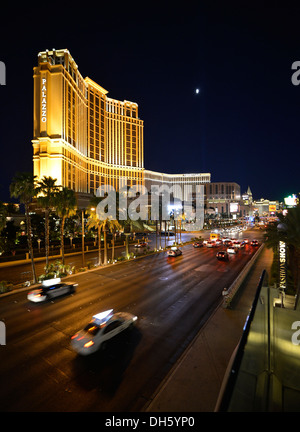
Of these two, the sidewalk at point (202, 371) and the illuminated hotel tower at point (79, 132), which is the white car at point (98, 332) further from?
the illuminated hotel tower at point (79, 132)

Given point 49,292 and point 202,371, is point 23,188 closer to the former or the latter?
point 49,292

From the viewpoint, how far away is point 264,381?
7.59m

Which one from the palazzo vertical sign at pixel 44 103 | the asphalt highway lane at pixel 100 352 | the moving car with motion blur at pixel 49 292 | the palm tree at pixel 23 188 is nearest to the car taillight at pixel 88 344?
the asphalt highway lane at pixel 100 352

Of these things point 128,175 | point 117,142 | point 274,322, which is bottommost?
point 274,322

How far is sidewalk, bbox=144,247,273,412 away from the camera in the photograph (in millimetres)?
6657

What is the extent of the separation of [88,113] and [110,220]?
3721 inches

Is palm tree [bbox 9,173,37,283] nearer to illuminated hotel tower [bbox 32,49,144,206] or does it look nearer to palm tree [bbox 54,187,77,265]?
palm tree [bbox 54,187,77,265]

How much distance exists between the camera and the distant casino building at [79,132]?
245 feet

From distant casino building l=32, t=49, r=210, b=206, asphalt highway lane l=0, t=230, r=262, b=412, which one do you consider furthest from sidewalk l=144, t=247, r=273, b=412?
distant casino building l=32, t=49, r=210, b=206

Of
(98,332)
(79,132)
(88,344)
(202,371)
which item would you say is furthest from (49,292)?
(79,132)
